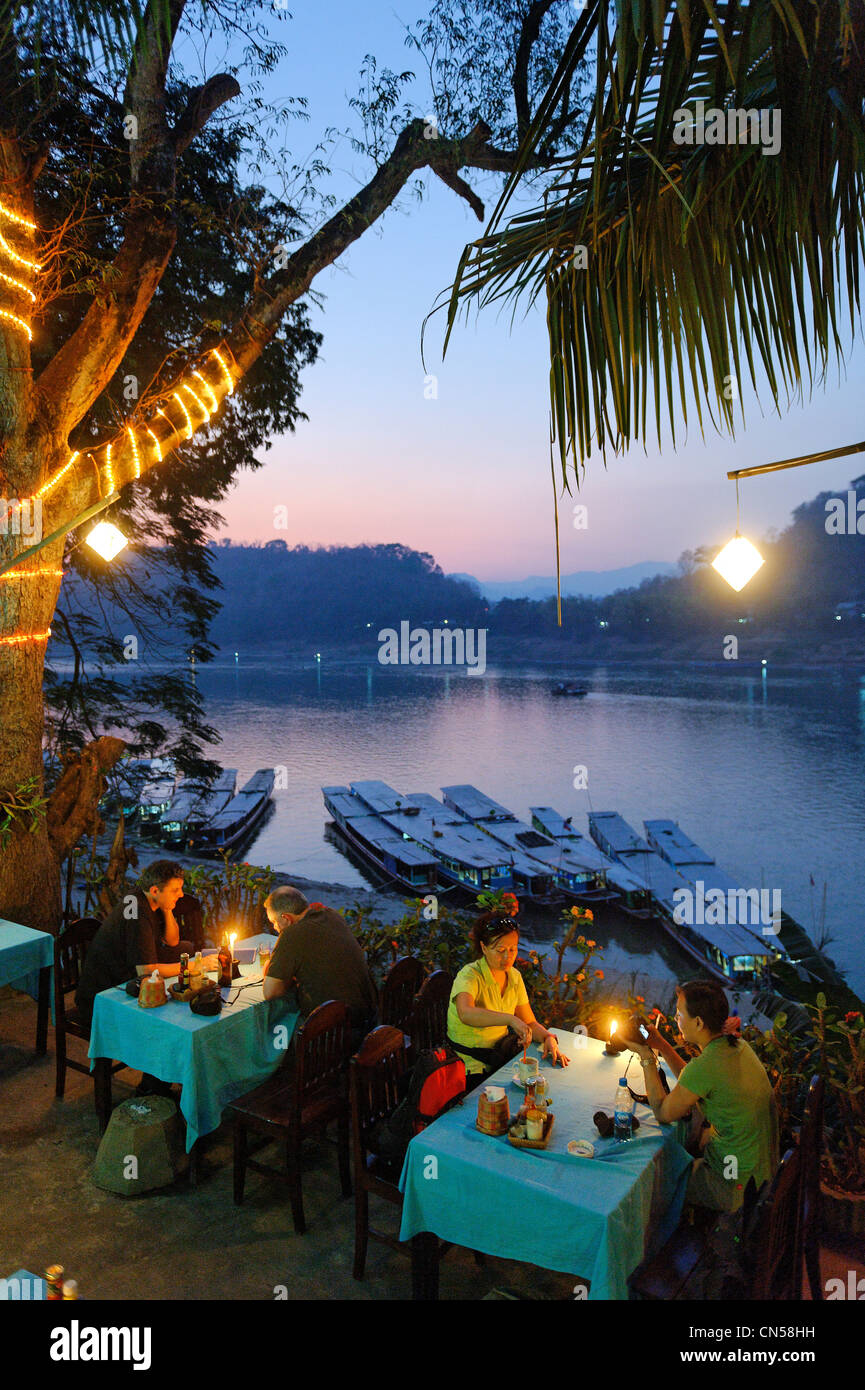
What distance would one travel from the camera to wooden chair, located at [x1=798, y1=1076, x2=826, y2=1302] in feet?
9.28

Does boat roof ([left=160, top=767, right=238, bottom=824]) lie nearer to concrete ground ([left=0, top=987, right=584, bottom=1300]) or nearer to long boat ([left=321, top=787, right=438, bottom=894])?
long boat ([left=321, top=787, right=438, bottom=894])

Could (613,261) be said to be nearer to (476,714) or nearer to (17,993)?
(17,993)

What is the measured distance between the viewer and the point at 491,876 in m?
23.8

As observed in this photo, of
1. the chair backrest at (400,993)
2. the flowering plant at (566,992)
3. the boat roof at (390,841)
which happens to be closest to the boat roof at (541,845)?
the boat roof at (390,841)

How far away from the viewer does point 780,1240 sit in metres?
2.53

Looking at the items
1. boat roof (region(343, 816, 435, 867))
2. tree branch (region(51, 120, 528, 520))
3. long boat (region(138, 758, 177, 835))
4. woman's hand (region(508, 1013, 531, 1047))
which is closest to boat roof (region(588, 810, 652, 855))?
boat roof (region(343, 816, 435, 867))

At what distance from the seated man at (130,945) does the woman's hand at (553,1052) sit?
190 cm

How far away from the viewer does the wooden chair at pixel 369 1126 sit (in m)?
3.12

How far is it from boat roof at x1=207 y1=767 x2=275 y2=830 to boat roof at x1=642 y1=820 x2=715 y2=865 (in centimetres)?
1682

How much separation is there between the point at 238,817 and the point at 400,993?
3181 centimetres

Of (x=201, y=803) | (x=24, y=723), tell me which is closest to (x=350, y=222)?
(x=24, y=723)

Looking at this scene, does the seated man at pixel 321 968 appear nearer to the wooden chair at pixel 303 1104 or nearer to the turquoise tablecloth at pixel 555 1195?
the wooden chair at pixel 303 1104

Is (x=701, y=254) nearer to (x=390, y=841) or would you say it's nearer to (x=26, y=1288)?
(x=26, y=1288)
